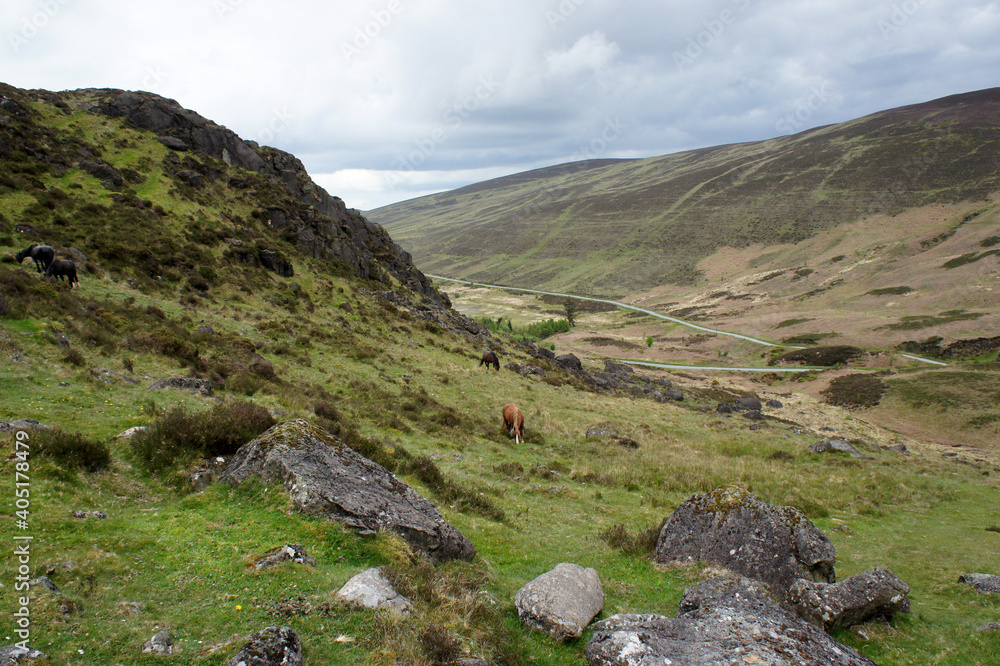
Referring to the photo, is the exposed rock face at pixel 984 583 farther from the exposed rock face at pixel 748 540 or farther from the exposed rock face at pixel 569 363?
the exposed rock face at pixel 569 363

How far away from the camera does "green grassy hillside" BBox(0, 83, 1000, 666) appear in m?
6.37

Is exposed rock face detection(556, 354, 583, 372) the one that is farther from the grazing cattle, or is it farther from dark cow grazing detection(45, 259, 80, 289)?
dark cow grazing detection(45, 259, 80, 289)

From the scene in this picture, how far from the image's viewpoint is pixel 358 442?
13.5m

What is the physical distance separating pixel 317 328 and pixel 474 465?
2151 cm

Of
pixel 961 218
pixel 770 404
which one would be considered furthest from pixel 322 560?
pixel 961 218

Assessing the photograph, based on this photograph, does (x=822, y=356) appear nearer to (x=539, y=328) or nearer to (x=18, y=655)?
(x=539, y=328)

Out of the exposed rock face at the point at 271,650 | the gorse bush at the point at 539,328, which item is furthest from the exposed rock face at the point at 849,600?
the gorse bush at the point at 539,328

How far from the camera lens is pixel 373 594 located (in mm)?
6789

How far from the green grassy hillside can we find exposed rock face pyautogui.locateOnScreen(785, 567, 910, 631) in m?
0.31

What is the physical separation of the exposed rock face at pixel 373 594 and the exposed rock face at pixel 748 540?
5.97m

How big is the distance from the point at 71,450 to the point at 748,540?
12423mm

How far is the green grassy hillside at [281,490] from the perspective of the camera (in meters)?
6.37

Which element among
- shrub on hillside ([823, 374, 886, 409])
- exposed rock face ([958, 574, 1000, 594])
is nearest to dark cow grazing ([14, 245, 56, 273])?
exposed rock face ([958, 574, 1000, 594])

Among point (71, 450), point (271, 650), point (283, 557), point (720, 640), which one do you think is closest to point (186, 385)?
point (71, 450)
